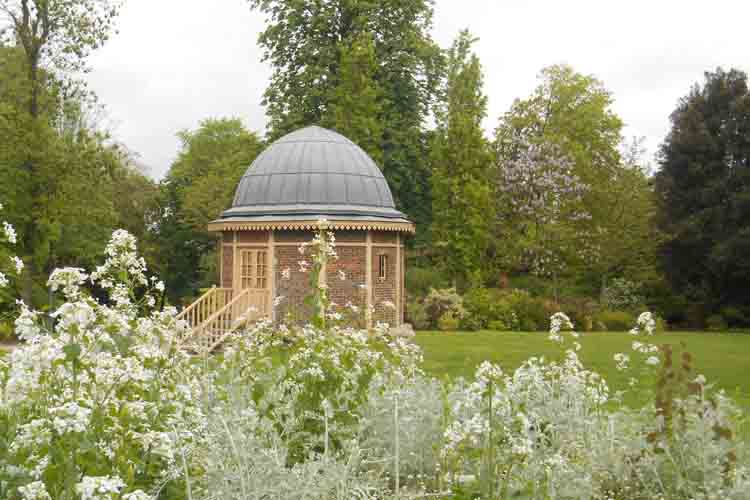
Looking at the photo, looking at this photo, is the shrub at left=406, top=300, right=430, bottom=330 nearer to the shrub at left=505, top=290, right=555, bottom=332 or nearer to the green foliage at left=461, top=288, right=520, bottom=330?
the green foliage at left=461, top=288, right=520, bottom=330

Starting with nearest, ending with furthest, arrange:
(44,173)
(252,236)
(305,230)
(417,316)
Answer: (305,230) < (44,173) < (252,236) < (417,316)

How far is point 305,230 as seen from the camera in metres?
18.5

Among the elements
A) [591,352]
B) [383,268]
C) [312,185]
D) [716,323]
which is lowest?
[591,352]

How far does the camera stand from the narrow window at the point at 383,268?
764 inches

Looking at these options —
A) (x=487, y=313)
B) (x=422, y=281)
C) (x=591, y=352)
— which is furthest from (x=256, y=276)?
(x=422, y=281)

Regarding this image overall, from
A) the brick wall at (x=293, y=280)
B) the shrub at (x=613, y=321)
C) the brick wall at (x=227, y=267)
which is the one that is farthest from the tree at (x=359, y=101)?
the brick wall at (x=293, y=280)

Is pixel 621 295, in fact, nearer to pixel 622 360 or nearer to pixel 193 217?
pixel 193 217

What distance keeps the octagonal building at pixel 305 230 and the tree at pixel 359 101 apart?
694cm

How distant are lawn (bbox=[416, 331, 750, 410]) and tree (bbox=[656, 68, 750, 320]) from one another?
5.19 meters

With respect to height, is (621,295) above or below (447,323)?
above

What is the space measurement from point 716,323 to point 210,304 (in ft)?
61.6

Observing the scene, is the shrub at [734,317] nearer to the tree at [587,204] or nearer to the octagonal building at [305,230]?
the tree at [587,204]

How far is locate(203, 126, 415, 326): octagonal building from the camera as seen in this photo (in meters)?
18.7

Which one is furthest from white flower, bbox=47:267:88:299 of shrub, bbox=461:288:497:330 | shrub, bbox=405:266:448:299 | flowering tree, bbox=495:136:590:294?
flowering tree, bbox=495:136:590:294
